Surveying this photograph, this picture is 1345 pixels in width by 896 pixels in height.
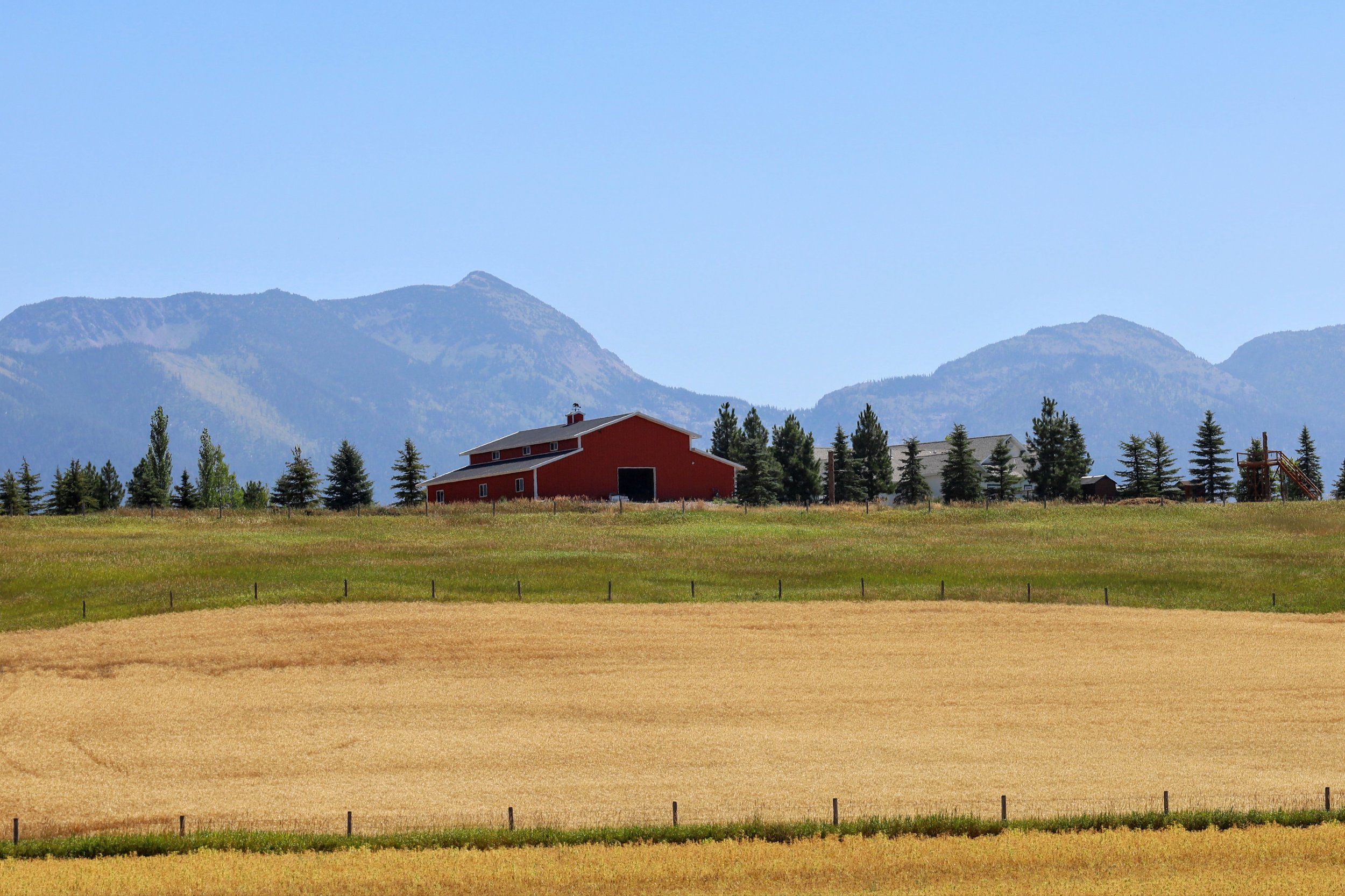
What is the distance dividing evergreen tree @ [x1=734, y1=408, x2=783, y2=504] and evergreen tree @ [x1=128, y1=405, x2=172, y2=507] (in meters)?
47.2

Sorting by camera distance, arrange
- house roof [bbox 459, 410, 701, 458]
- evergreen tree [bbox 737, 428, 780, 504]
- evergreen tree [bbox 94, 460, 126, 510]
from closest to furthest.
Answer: house roof [bbox 459, 410, 701, 458]
evergreen tree [bbox 737, 428, 780, 504]
evergreen tree [bbox 94, 460, 126, 510]

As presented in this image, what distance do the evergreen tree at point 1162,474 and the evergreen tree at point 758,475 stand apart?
30.2 m

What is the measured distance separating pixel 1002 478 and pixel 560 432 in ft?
126

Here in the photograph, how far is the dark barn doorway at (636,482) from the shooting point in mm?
91188

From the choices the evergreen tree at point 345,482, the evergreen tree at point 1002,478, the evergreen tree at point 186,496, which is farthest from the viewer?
the evergreen tree at point 186,496

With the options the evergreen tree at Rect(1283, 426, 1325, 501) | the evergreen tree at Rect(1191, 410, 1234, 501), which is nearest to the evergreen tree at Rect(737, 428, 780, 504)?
the evergreen tree at Rect(1191, 410, 1234, 501)

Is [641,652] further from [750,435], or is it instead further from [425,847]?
[750,435]

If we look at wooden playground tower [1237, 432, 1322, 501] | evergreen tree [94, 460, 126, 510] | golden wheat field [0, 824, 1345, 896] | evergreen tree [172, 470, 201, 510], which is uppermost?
evergreen tree [94, 460, 126, 510]

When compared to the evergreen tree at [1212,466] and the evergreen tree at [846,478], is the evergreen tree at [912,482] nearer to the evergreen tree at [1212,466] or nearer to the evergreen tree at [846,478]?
the evergreen tree at [846,478]

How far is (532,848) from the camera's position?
2323 centimetres

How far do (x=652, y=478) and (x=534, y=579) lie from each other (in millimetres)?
38352

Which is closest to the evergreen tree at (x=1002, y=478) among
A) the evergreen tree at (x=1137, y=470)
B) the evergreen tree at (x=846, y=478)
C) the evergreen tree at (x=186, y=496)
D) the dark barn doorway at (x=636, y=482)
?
the evergreen tree at (x=1137, y=470)

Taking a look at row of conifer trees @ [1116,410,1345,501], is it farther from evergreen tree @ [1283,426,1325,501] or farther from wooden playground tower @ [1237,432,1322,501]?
evergreen tree @ [1283,426,1325,501]

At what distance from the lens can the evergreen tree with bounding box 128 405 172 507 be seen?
119 meters
